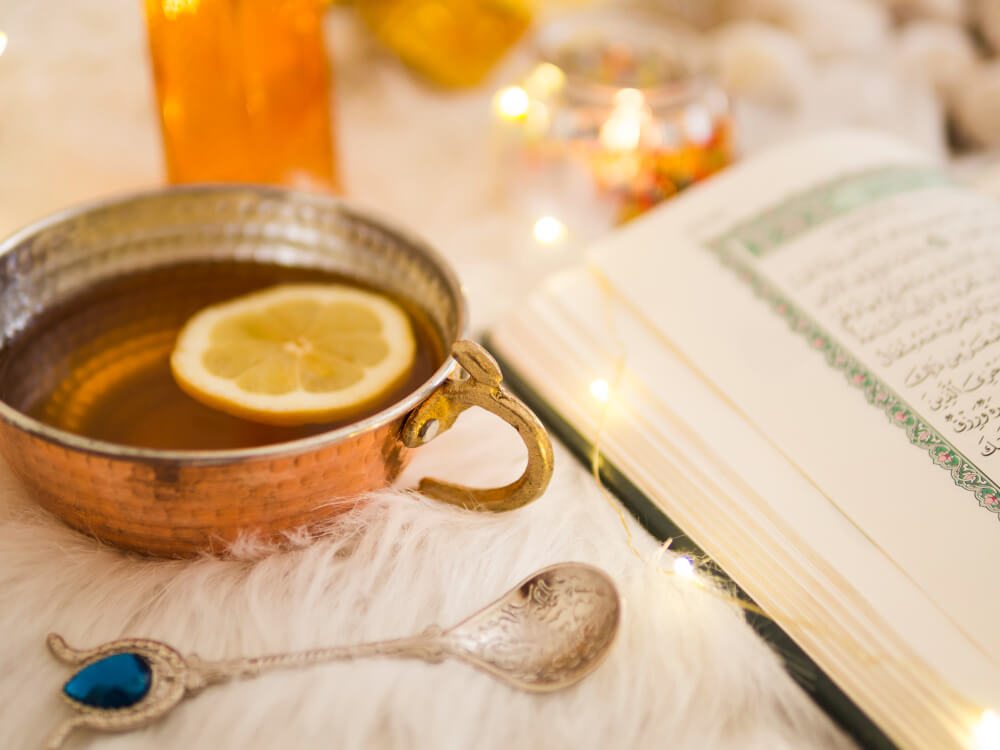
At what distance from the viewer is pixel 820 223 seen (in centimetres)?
67

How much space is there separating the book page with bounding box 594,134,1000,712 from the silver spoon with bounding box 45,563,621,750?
5.2 inches

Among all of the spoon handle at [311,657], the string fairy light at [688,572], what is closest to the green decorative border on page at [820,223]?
the string fairy light at [688,572]

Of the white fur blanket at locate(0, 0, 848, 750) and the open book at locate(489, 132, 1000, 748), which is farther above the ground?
the open book at locate(489, 132, 1000, 748)

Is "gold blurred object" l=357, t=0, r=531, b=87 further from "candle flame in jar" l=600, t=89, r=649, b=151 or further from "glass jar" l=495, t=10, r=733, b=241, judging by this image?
"candle flame in jar" l=600, t=89, r=649, b=151

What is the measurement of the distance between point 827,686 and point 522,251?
495 mm

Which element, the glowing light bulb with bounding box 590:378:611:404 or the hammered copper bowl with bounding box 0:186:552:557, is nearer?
the hammered copper bowl with bounding box 0:186:552:557

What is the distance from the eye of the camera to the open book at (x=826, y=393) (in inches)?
17.6

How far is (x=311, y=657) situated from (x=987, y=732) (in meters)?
0.34

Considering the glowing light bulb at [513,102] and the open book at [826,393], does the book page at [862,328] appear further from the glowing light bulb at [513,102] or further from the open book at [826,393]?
the glowing light bulb at [513,102]

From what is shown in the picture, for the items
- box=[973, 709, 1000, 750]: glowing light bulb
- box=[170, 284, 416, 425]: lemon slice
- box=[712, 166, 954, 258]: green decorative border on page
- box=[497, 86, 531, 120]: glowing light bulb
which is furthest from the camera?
box=[497, 86, 531, 120]: glowing light bulb

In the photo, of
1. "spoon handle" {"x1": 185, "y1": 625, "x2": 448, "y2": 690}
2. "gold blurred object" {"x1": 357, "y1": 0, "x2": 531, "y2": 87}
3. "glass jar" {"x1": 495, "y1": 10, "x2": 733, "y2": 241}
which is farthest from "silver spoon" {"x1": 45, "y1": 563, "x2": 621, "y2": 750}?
"gold blurred object" {"x1": 357, "y1": 0, "x2": 531, "y2": 87}

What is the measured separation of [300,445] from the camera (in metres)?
0.43

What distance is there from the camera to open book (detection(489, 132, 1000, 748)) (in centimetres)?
45

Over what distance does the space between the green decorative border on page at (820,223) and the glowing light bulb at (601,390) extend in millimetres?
141
